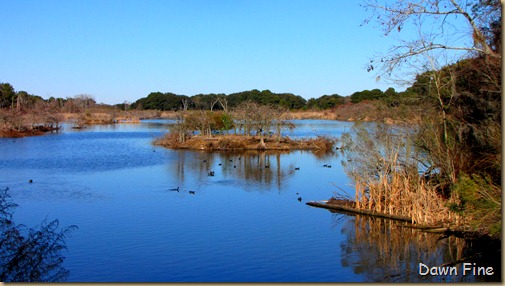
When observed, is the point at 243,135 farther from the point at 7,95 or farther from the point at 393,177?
the point at 7,95

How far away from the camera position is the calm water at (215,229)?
12352mm

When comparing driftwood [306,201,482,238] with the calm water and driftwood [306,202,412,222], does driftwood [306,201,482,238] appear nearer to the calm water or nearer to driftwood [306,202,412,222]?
driftwood [306,202,412,222]

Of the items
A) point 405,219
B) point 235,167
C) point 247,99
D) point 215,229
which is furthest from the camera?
point 247,99

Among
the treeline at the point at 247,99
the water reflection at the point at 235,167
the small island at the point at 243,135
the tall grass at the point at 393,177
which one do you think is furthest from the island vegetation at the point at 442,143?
the treeline at the point at 247,99

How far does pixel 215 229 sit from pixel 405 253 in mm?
5358

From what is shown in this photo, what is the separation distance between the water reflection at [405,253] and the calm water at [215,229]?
27 millimetres

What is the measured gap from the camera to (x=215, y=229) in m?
16.0

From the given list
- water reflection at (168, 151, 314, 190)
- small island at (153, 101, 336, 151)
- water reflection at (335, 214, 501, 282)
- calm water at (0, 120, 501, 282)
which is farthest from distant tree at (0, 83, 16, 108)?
water reflection at (335, 214, 501, 282)

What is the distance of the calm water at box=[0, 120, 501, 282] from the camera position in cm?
1235

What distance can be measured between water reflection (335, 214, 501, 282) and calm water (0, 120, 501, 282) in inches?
1.1

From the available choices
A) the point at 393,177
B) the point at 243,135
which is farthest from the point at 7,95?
the point at 393,177

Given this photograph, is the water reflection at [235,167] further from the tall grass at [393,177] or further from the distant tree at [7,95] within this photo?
the distant tree at [7,95]

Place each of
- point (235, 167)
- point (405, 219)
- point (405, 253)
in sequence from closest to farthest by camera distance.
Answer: point (405, 253)
point (405, 219)
point (235, 167)

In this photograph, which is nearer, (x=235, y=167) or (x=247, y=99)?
(x=235, y=167)
